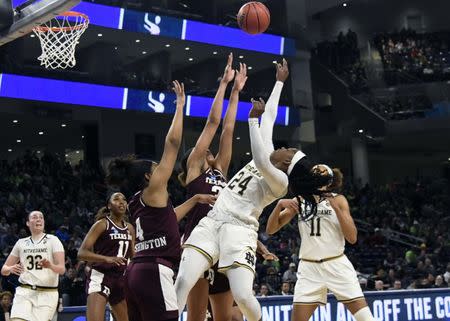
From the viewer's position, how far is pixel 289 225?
1003 inches

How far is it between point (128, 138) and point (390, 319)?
2007 centimetres

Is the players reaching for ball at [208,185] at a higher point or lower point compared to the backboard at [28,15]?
lower

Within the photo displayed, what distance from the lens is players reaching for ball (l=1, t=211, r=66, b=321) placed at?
9.32m

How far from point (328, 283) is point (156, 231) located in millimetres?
2408

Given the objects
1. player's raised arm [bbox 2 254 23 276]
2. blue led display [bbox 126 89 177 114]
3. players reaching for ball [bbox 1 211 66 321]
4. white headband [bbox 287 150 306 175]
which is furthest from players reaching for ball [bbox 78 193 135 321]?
blue led display [bbox 126 89 177 114]

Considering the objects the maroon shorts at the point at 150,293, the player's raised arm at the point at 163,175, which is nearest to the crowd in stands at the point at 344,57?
the player's raised arm at the point at 163,175

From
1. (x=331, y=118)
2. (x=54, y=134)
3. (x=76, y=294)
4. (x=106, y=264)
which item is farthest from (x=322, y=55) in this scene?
(x=106, y=264)

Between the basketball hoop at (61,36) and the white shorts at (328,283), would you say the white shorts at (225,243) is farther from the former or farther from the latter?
the basketball hoop at (61,36)

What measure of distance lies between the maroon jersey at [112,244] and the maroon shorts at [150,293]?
342 cm

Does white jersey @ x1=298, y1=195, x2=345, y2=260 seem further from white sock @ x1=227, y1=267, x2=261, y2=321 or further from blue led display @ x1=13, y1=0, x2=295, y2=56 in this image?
blue led display @ x1=13, y1=0, x2=295, y2=56

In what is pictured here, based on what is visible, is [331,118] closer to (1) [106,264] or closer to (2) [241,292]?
(1) [106,264]

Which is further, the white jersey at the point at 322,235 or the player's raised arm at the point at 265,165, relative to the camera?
the white jersey at the point at 322,235

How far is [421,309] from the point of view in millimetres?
12555

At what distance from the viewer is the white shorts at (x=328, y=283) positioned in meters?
7.50
